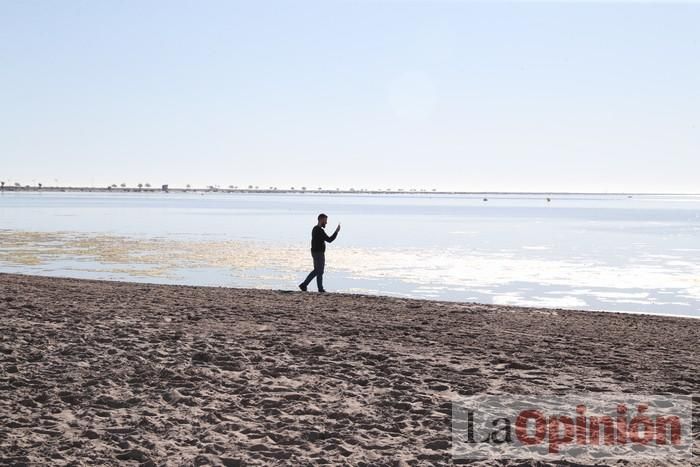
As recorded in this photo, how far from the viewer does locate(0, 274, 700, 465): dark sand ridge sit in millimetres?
6203

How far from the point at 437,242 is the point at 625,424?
3254cm

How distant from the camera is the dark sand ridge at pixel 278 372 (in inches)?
244

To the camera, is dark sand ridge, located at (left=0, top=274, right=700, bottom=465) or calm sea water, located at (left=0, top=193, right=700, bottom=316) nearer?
dark sand ridge, located at (left=0, top=274, right=700, bottom=465)

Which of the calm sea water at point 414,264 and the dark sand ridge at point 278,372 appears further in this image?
the calm sea water at point 414,264

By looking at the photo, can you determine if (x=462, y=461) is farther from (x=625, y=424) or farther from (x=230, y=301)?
(x=230, y=301)

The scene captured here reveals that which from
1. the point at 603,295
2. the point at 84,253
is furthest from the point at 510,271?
the point at 84,253

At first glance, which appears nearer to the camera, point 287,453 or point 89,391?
point 287,453

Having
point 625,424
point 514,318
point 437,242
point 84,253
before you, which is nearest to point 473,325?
point 514,318

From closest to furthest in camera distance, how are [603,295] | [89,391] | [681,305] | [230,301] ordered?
1. [89,391]
2. [230,301]
3. [681,305]
4. [603,295]

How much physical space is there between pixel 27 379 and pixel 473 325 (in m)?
7.52

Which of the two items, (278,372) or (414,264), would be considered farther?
(414,264)

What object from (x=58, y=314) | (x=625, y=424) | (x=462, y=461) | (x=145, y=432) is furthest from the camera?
(x=58, y=314)

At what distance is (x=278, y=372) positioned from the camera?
860 cm

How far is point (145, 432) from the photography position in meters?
6.43
